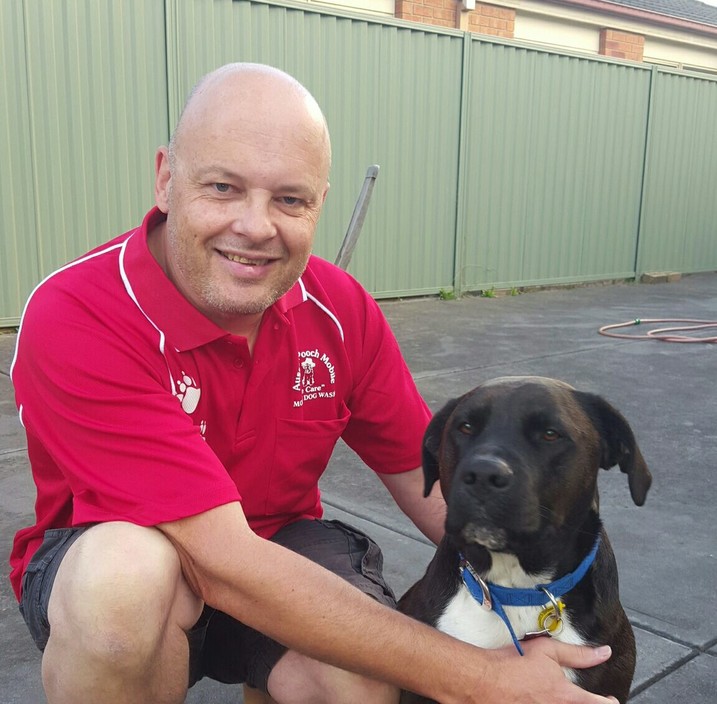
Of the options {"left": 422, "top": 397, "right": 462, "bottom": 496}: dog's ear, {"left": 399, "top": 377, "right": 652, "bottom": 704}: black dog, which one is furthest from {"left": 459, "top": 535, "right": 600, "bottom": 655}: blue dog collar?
{"left": 422, "top": 397, "right": 462, "bottom": 496}: dog's ear

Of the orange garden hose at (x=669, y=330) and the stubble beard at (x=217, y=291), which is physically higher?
the stubble beard at (x=217, y=291)

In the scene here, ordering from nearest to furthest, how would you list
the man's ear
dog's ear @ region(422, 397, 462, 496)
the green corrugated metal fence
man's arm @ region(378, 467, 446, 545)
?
1. the man's ear
2. dog's ear @ region(422, 397, 462, 496)
3. man's arm @ region(378, 467, 446, 545)
4. the green corrugated metal fence

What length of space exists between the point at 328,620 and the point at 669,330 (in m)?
7.08

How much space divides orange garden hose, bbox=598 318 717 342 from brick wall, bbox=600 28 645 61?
7.59m

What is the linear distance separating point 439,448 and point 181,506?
0.82 metres

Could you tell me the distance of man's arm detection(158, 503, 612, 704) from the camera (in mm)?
1841

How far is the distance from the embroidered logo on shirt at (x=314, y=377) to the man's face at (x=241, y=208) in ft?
0.69

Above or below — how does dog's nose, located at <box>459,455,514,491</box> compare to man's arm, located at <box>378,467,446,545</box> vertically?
above

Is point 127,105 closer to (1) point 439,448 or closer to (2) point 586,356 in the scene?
(2) point 586,356

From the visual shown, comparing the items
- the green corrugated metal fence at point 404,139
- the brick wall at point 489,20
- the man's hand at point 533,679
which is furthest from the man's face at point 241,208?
the brick wall at point 489,20

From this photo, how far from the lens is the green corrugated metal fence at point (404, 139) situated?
293 inches

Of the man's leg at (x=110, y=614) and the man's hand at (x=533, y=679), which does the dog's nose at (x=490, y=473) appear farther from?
the man's leg at (x=110, y=614)

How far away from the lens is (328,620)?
1.84 m

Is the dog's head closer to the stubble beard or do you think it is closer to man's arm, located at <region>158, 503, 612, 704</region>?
man's arm, located at <region>158, 503, 612, 704</region>
